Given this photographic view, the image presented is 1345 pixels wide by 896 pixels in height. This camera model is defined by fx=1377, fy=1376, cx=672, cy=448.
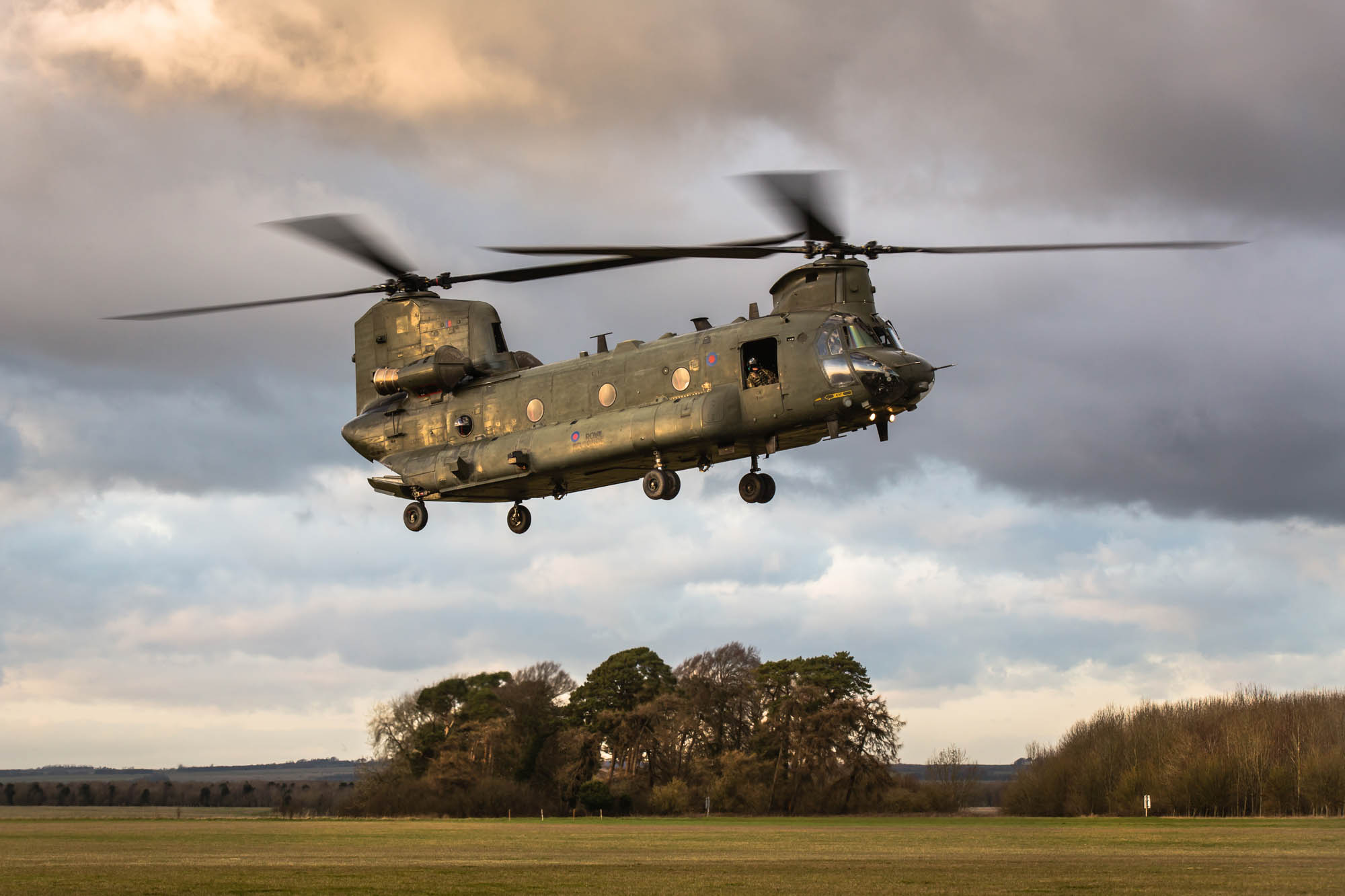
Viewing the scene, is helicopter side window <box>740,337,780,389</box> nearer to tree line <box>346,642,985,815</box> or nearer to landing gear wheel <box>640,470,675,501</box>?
landing gear wheel <box>640,470,675,501</box>

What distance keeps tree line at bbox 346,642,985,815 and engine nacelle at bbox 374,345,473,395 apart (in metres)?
80.5

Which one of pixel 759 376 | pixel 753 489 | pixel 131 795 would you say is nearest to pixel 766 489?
pixel 753 489

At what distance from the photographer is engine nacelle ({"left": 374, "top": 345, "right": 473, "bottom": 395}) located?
43.2 metres

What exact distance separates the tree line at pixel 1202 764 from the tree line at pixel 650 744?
36.0ft

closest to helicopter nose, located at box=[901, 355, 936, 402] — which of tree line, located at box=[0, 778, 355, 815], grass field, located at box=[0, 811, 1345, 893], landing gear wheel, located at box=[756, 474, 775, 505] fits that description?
landing gear wheel, located at box=[756, 474, 775, 505]

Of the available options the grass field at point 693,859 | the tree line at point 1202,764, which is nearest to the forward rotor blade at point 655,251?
the grass field at point 693,859

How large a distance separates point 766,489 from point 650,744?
91.6 m

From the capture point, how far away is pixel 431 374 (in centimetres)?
4322

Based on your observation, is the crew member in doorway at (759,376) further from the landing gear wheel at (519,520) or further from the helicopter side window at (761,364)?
the landing gear wheel at (519,520)

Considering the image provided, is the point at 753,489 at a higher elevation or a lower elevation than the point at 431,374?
lower

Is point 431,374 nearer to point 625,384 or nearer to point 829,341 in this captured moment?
point 625,384

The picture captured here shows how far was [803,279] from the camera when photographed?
3744cm

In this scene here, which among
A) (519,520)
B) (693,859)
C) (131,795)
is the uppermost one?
(519,520)

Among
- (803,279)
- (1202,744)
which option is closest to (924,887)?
(803,279)
